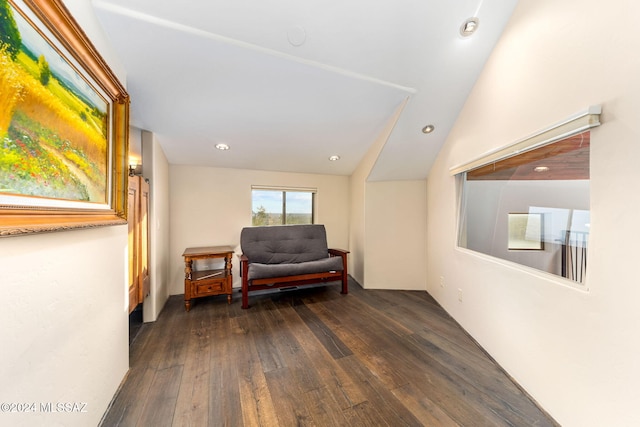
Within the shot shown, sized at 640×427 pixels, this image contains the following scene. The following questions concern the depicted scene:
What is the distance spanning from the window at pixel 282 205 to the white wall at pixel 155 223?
3.98ft

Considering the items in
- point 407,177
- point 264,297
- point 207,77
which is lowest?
point 264,297

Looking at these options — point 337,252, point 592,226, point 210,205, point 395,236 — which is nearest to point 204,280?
point 210,205

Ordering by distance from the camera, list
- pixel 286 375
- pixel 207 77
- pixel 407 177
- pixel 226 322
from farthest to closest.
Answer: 1. pixel 407 177
2. pixel 226 322
3. pixel 207 77
4. pixel 286 375

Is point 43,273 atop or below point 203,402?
atop

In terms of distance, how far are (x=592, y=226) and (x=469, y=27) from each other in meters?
1.51

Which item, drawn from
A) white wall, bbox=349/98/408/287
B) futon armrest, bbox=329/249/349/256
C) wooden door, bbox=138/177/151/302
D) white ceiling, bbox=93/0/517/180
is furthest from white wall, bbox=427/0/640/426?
wooden door, bbox=138/177/151/302

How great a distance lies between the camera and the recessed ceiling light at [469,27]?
163 centimetres

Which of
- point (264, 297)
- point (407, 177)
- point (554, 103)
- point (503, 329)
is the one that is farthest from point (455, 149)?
point (264, 297)

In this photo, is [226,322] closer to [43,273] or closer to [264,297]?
[264,297]

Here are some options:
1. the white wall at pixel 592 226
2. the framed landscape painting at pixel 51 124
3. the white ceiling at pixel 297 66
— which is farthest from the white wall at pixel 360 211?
the framed landscape painting at pixel 51 124

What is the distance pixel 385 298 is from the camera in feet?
9.98

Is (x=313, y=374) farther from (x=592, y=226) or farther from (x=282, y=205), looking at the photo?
(x=282, y=205)

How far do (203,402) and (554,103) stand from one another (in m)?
2.71

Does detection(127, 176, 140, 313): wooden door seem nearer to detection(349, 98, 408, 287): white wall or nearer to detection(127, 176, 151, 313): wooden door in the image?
detection(127, 176, 151, 313): wooden door
